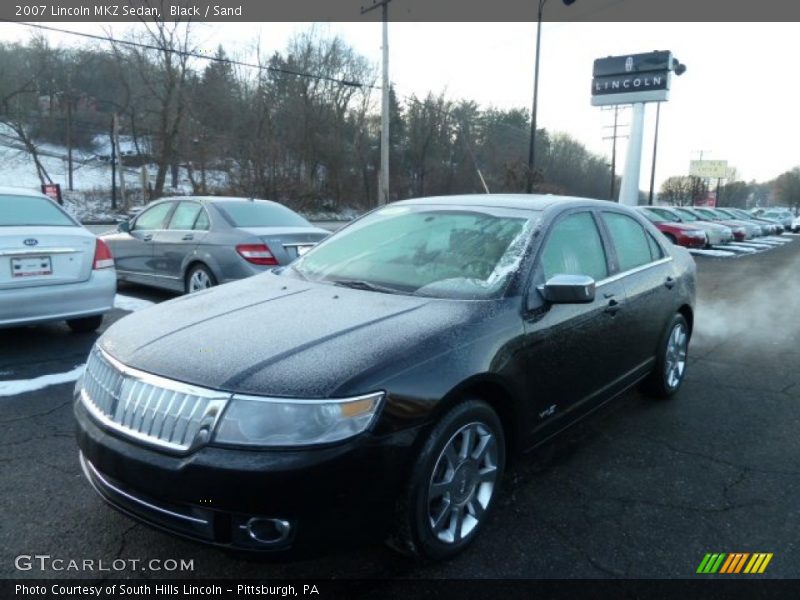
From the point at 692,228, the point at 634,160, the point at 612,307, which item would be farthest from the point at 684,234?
the point at 634,160

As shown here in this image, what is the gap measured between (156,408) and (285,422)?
524 mm

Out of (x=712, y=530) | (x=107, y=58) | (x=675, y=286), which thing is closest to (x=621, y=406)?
(x=675, y=286)

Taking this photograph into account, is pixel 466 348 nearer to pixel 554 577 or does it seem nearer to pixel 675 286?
pixel 554 577

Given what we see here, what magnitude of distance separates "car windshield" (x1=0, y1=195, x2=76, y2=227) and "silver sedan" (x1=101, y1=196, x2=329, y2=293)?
64.6 inches

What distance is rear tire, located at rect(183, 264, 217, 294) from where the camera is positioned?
7.09 meters

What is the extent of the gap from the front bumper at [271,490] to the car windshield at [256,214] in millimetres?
5326

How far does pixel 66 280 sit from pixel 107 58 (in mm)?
36853

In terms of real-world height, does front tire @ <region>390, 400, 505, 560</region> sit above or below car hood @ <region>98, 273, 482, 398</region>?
below

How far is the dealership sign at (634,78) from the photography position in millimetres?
38375

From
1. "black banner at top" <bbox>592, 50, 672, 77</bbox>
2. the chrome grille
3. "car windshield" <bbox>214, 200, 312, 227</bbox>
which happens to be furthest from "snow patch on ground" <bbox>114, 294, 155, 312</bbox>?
"black banner at top" <bbox>592, 50, 672, 77</bbox>

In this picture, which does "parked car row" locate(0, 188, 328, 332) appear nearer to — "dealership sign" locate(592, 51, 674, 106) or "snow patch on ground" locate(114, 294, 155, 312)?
"snow patch on ground" locate(114, 294, 155, 312)

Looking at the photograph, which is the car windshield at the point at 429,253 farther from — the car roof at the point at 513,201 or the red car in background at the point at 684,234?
the red car in background at the point at 684,234

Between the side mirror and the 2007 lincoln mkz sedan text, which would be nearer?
the 2007 lincoln mkz sedan text

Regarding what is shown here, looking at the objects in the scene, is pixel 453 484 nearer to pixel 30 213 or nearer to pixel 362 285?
pixel 362 285
